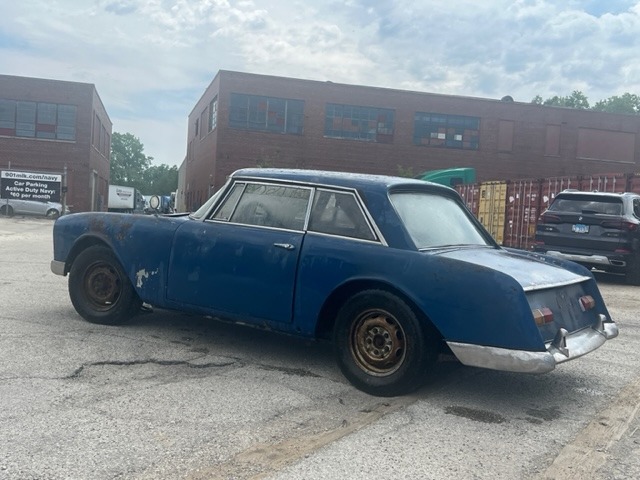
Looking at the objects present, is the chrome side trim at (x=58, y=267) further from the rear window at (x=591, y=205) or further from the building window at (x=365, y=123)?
the building window at (x=365, y=123)

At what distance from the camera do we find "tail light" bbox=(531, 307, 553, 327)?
472cm

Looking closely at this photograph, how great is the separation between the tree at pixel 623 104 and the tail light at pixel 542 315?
340 ft

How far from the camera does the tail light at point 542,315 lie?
472 cm

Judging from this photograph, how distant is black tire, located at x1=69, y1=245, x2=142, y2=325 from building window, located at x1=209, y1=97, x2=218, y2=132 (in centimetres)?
3675

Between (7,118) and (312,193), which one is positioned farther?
(7,118)

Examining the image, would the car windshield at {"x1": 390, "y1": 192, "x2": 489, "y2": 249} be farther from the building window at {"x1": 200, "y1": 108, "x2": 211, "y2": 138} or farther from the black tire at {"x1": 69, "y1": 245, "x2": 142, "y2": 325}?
the building window at {"x1": 200, "y1": 108, "x2": 211, "y2": 138}

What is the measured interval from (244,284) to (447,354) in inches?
66.0

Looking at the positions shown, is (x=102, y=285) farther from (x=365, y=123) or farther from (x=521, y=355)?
(x=365, y=123)

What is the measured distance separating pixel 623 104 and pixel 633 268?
96.6 m

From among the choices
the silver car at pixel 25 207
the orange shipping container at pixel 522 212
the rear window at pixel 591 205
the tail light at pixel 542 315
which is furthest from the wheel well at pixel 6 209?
the tail light at pixel 542 315

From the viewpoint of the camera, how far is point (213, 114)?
45.3m

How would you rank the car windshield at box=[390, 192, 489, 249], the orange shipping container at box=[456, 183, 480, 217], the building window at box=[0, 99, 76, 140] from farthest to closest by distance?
the building window at box=[0, 99, 76, 140] → the orange shipping container at box=[456, 183, 480, 217] → the car windshield at box=[390, 192, 489, 249]

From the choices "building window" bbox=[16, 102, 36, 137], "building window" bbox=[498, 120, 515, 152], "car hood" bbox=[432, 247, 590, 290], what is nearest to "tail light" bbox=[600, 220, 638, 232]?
"car hood" bbox=[432, 247, 590, 290]

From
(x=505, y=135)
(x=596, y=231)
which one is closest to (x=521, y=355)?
(x=596, y=231)
